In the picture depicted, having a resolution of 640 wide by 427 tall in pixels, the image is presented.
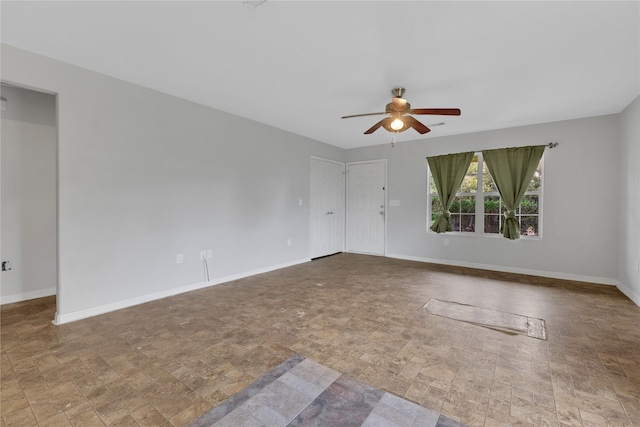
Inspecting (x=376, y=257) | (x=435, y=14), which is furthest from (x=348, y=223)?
(x=435, y=14)

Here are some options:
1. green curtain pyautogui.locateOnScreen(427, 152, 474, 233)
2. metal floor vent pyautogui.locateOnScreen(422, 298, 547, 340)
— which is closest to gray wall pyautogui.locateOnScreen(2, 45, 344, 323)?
metal floor vent pyautogui.locateOnScreen(422, 298, 547, 340)

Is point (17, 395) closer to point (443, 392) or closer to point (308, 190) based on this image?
point (443, 392)

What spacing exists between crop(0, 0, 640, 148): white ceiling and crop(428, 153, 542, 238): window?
1.45 metres

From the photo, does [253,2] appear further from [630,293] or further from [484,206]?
[630,293]

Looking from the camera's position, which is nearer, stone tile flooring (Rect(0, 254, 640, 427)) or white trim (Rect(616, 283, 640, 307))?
stone tile flooring (Rect(0, 254, 640, 427))

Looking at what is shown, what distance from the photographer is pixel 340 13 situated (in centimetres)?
192

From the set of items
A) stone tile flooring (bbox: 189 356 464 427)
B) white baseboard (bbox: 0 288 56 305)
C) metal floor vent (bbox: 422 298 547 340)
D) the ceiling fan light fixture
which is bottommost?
stone tile flooring (bbox: 189 356 464 427)

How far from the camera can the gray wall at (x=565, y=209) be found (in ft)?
13.2

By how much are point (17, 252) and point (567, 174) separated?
299 inches

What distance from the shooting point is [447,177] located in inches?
203

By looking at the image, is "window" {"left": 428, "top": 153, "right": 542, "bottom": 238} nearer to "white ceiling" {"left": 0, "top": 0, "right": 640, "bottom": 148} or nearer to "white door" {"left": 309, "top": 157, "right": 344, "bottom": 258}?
"white ceiling" {"left": 0, "top": 0, "right": 640, "bottom": 148}

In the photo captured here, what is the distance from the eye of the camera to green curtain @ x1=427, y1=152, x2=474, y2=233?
→ 5037 millimetres

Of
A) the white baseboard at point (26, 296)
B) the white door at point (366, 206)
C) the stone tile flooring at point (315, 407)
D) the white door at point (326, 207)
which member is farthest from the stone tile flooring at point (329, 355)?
the white door at point (366, 206)

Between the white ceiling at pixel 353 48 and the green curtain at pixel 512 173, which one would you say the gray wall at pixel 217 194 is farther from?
the white ceiling at pixel 353 48
